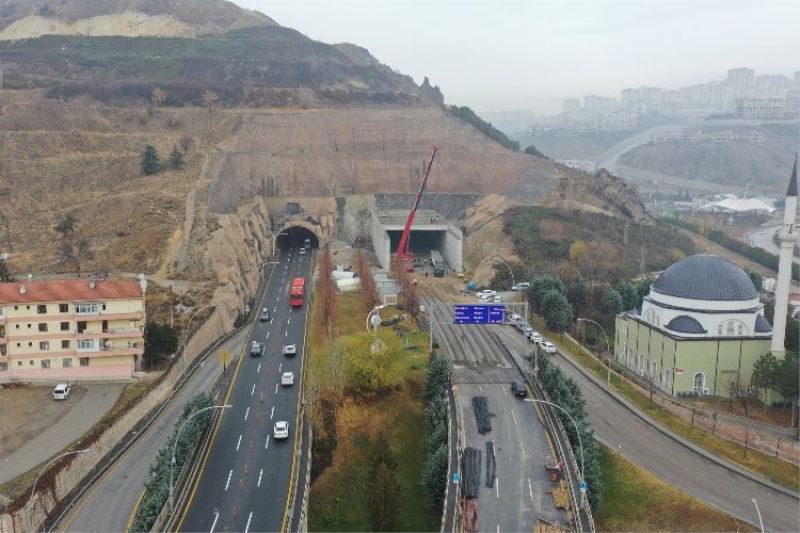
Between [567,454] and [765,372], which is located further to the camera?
[765,372]

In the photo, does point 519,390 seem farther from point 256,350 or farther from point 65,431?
point 65,431

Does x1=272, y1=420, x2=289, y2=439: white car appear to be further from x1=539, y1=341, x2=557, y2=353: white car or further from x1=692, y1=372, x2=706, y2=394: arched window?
x1=692, y1=372, x2=706, y2=394: arched window

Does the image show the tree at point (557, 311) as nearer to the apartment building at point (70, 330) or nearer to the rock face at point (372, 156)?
the apartment building at point (70, 330)

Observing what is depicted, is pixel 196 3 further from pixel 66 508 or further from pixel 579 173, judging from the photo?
pixel 66 508

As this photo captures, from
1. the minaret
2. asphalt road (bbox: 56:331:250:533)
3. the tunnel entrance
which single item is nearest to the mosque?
the minaret

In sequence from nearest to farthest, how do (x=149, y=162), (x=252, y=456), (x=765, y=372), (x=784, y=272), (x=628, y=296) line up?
(x=252, y=456), (x=765, y=372), (x=784, y=272), (x=628, y=296), (x=149, y=162)

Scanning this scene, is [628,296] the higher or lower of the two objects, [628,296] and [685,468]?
the higher

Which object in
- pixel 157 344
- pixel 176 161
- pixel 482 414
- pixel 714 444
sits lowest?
pixel 714 444

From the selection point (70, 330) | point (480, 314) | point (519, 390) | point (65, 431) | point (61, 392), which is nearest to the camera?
point (65, 431)

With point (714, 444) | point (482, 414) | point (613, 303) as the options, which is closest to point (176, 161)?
point (613, 303)
